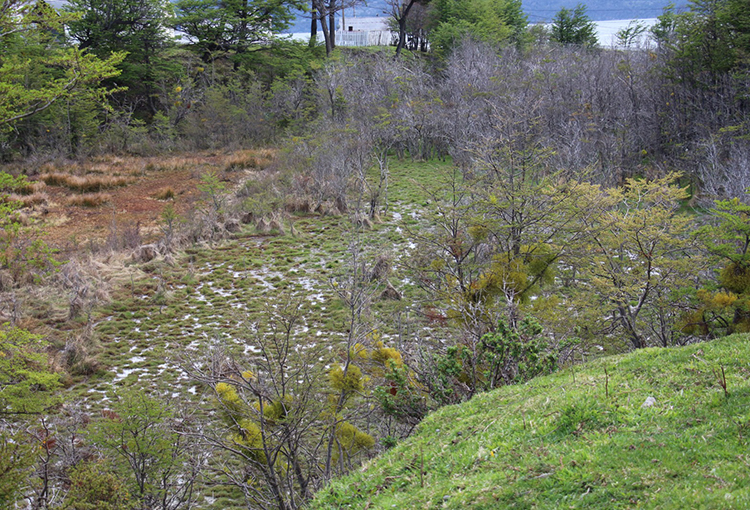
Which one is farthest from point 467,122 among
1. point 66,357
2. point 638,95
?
point 66,357

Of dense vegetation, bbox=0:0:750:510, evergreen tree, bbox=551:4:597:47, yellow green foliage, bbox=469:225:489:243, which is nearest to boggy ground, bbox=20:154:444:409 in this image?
dense vegetation, bbox=0:0:750:510

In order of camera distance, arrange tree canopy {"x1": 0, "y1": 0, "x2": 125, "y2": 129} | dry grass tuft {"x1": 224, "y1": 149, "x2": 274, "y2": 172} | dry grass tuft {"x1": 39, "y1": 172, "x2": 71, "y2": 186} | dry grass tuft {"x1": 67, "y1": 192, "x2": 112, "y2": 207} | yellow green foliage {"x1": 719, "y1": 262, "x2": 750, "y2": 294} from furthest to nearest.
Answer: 1. dry grass tuft {"x1": 224, "y1": 149, "x2": 274, "y2": 172}
2. dry grass tuft {"x1": 39, "y1": 172, "x2": 71, "y2": 186}
3. dry grass tuft {"x1": 67, "y1": 192, "x2": 112, "y2": 207}
4. tree canopy {"x1": 0, "y1": 0, "x2": 125, "y2": 129}
5. yellow green foliage {"x1": 719, "y1": 262, "x2": 750, "y2": 294}

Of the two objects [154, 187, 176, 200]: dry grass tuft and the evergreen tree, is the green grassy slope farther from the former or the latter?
the evergreen tree

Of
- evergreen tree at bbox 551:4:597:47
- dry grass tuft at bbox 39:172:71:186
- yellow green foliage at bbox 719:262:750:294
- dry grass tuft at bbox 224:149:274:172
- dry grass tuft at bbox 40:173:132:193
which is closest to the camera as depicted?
yellow green foliage at bbox 719:262:750:294

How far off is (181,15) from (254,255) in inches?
908

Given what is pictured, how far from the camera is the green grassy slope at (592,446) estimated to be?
9.59 feet

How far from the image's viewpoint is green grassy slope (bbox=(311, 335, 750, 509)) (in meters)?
2.92

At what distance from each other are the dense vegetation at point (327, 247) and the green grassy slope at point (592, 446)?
5cm

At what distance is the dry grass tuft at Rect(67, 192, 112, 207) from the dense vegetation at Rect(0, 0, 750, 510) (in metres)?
0.09

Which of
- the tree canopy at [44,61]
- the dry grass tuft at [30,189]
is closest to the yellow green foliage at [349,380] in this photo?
the tree canopy at [44,61]

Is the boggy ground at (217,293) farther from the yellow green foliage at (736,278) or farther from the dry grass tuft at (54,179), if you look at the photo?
the yellow green foliage at (736,278)

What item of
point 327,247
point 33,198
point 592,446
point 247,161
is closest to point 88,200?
point 33,198

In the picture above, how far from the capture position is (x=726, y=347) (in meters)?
4.64

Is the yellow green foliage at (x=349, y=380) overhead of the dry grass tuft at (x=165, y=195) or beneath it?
beneath
